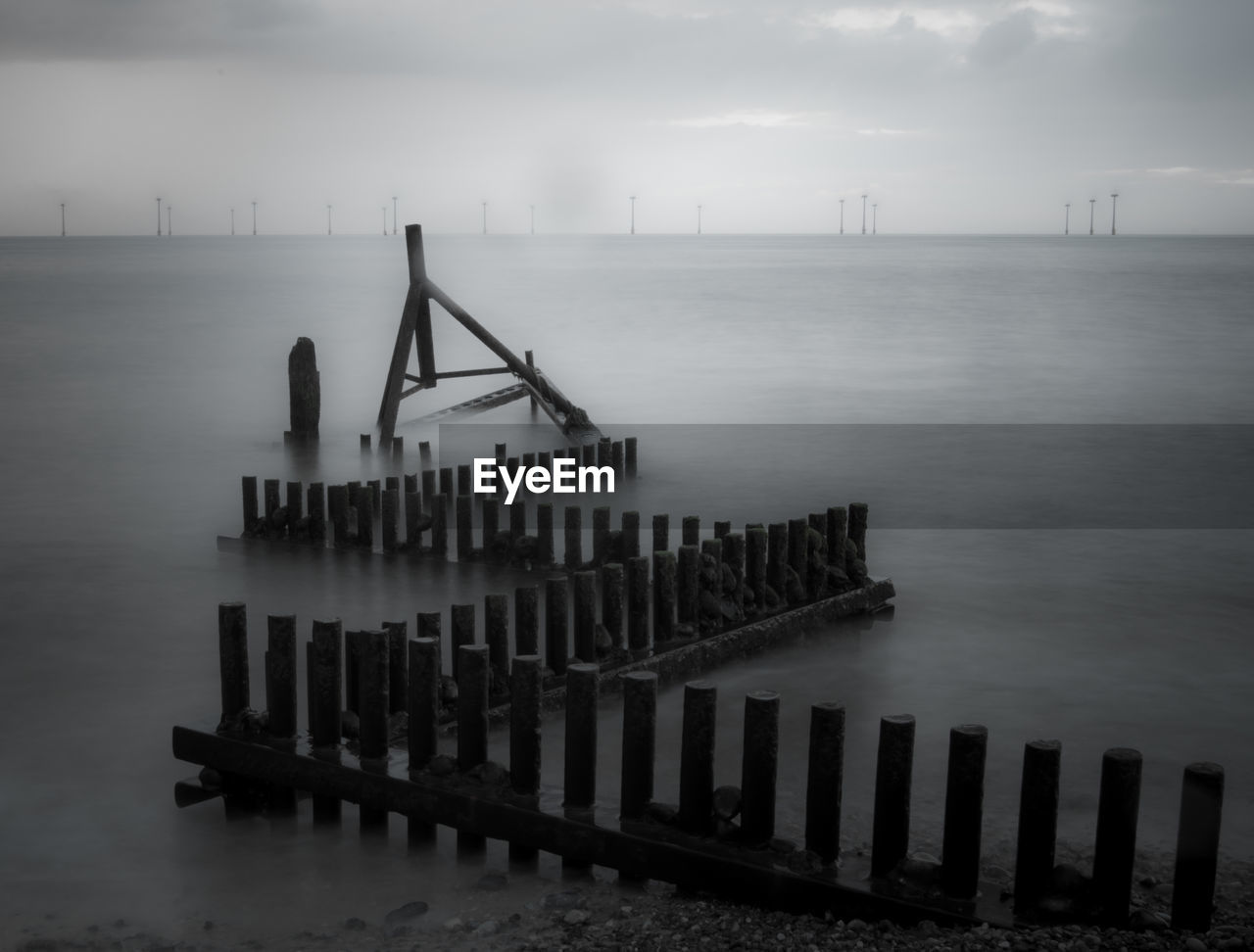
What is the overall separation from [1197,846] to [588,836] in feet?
6.89

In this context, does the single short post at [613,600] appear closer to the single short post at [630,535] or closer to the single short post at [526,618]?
the single short post at [526,618]

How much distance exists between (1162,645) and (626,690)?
5.13 m

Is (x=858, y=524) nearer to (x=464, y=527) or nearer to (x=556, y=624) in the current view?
(x=464, y=527)

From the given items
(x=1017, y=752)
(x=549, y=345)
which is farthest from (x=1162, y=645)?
(x=549, y=345)

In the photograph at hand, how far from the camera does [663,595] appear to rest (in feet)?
24.0

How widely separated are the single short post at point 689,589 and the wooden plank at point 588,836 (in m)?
2.34

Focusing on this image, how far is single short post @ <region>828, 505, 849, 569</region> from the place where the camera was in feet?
28.6

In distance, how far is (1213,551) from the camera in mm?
11758

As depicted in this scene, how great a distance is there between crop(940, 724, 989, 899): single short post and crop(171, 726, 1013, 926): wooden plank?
78mm

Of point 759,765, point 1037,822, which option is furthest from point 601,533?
point 1037,822

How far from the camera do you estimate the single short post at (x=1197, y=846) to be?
4191 millimetres

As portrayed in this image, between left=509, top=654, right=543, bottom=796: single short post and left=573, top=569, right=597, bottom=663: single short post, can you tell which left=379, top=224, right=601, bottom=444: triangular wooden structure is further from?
left=509, top=654, right=543, bottom=796: single short post

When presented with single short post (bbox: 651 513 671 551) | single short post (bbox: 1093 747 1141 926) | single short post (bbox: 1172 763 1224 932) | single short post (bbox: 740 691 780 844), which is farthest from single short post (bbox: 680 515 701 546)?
single short post (bbox: 1172 763 1224 932)

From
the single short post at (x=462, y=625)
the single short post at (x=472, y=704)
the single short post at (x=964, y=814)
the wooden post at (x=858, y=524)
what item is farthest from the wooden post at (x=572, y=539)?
the single short post at (x=964, y=814)
